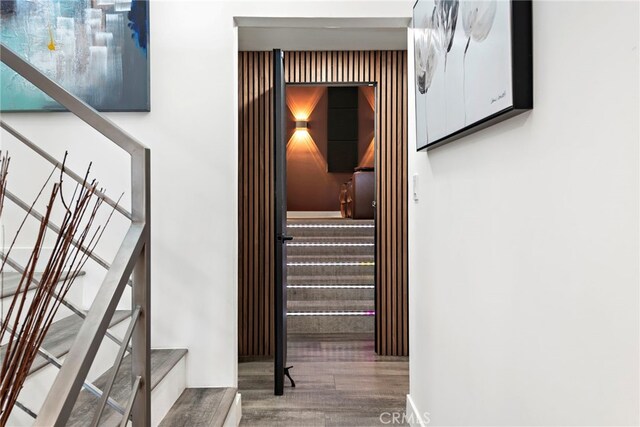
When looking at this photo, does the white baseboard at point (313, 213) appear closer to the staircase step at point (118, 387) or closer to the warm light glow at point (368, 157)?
the warm light glow at point (368, 157)

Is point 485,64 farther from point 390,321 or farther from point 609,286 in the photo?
point 390,321

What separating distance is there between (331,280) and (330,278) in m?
0.03

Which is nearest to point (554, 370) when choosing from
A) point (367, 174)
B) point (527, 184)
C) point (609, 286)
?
point (609, 286)

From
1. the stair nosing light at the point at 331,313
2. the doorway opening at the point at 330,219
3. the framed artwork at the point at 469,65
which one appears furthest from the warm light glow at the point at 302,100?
the framed artwork at the point at 469,65

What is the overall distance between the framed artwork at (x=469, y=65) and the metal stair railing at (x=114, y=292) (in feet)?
3.41

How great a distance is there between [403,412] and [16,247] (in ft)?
7.64

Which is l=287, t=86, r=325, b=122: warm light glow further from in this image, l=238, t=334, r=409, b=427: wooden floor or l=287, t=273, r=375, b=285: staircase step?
l=238, t=334, r=409, b=427: wooden floor

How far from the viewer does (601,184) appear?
2.74ft

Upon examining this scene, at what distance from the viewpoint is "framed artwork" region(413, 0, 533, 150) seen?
1.09m

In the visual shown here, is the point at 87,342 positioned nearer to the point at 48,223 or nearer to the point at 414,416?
Result: the point at 48,223

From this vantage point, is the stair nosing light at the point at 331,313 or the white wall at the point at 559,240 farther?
the stair nosing light at the point at 331,313

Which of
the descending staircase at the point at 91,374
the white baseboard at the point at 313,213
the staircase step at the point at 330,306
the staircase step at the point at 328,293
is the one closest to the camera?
the descending staircase at the point at 91,374

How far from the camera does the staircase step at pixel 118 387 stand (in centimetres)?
168

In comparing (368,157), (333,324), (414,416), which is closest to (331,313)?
(333,324)
